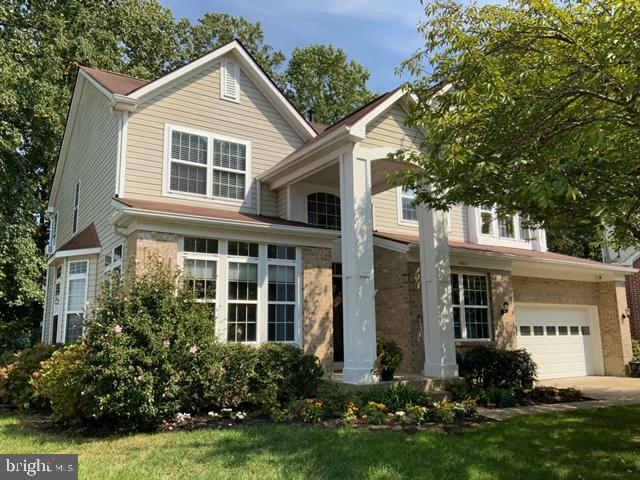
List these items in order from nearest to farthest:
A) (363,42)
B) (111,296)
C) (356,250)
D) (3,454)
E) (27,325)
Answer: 1. (3,454)
2. (111,296)
3. (356,250)
4. (363,42)
5. (27,325)

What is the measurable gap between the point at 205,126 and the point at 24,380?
294 inches

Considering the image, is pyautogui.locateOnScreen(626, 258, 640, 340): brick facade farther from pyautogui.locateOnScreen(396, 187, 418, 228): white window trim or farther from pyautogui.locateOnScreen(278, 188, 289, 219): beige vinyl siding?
pyautogui.locateOnScreen(278, 188, 289, 219): beige vinyl siding

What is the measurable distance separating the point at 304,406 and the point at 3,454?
4.42m

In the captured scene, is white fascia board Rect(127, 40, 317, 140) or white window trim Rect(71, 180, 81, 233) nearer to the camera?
white fascia board Rect(127, 40, 317, 140)

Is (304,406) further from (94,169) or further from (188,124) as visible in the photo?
(94,169)

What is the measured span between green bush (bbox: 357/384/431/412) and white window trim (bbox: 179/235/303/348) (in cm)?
324

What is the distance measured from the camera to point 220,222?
37.2ft

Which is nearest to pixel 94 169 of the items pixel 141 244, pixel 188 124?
pixel 188 124

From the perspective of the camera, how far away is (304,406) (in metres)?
8.81

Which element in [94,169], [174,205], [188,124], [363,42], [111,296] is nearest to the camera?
[111,296]

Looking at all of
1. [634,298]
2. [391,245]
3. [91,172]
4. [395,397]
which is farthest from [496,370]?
[634,298]

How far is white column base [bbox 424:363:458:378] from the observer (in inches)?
462

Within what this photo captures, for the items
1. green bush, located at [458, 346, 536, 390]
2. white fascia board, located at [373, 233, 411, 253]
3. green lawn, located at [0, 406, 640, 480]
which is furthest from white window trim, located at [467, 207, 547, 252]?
green lawn, located at [0, 406, 640, 480]

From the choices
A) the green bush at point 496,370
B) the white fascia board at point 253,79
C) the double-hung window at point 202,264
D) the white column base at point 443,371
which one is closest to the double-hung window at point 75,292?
the double-hung window at point 202,264
